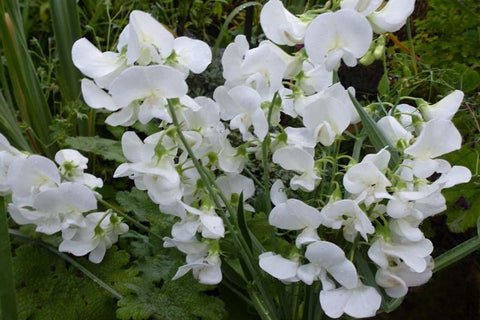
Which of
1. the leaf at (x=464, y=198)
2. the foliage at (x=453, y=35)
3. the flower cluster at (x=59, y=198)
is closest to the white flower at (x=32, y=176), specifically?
the flower cluster at (x=59, y=198)

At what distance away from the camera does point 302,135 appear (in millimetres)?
667

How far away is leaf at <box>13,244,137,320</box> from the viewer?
3.04 ft

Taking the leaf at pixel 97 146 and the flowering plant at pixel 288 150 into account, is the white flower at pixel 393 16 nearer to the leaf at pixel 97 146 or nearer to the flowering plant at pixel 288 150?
the flowering plant at pixel 288 150

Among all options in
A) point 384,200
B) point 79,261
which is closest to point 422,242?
point 384,200

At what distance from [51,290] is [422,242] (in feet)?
2.02

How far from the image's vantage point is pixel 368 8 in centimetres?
61

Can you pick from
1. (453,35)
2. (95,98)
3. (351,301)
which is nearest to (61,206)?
(95,98)

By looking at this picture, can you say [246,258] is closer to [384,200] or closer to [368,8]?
[384,200]

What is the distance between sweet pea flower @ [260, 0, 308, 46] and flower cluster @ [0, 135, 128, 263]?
0.90 feet

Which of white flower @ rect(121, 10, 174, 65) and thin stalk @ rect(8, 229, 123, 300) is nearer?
white flower @ rect(121, 10, 174, 65)

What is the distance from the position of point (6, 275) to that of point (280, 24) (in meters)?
0.47

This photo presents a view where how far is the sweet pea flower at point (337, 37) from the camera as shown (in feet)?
1.90

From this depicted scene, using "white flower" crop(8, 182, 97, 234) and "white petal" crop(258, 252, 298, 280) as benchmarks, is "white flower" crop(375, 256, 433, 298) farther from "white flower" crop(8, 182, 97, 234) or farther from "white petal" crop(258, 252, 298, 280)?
"white flower" crop(8, 182, 97, 234)

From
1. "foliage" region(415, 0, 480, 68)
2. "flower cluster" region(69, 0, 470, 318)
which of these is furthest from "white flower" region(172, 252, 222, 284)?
"foliage" region(415, 0, 480, 68)
